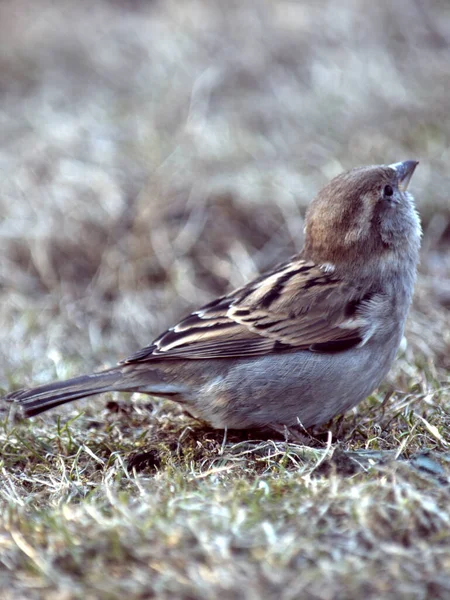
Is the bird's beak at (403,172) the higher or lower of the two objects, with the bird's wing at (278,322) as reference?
higher

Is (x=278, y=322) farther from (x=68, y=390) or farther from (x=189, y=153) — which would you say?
(x=189, y=153)

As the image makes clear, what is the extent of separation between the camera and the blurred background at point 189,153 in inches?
244

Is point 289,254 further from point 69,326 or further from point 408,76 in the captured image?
point 408,76

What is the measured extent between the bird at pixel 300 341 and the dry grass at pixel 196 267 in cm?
21

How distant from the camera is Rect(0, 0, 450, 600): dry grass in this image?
282cm

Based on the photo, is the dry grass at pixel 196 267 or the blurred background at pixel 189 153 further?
the blurred background at pixel 189 153

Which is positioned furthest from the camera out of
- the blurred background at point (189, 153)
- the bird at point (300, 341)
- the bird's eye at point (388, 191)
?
the blurred background at point (189, 153)

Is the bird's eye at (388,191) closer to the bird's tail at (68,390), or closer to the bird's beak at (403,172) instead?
the bird's beak at (403,172)

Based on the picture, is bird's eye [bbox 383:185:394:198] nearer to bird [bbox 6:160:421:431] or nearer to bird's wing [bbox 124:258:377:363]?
bird [bbox 6:160:421:431]

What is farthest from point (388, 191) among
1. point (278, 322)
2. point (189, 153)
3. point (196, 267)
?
point (189, 153)

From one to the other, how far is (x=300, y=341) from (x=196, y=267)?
8.14ft

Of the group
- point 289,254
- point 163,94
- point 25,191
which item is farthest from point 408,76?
point 25,191

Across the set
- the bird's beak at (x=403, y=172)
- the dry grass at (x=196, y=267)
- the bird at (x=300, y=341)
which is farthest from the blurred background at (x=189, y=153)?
the bird's beak at (x=403, y=172)

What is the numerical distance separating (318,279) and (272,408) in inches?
28.6
